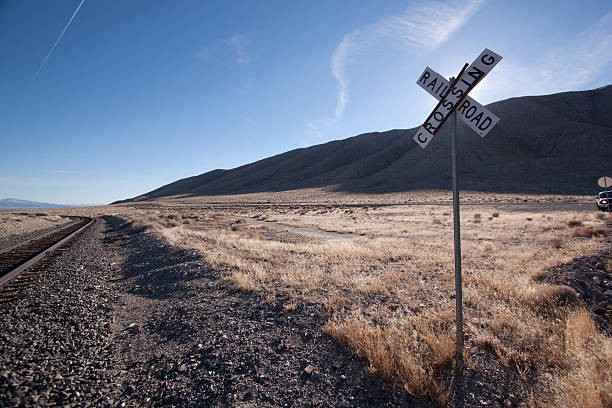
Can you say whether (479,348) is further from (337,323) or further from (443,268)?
(443,268)

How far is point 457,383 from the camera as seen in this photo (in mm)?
3121

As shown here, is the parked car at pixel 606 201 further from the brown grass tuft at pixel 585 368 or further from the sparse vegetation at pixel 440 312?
the brown grass tuft at pixel 585 368

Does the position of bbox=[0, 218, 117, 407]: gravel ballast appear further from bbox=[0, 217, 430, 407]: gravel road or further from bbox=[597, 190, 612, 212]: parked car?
bbox=[597, 190, 612, 212]: parked car

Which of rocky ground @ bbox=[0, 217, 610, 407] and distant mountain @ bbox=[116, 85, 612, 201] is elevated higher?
distant mountain @ bbox=[116, 85, 612, 201]

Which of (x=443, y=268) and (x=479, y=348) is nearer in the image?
(x=479, y=348)

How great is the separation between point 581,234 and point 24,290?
2011cm

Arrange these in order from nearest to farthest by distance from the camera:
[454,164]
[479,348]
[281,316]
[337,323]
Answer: [454,164]
[479,348]
[337,323]
[281,316]

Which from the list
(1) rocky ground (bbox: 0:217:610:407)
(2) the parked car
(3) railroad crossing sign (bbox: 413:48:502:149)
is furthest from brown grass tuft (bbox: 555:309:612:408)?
(2) the parked car

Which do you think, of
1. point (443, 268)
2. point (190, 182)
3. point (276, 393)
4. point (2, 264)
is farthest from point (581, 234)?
point (190, 182)

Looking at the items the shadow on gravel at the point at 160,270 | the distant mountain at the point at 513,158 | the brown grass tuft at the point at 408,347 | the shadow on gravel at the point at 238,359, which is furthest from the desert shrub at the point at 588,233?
the distant mountain at the point at 513,158

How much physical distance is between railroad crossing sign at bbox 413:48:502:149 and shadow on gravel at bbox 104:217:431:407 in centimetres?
307

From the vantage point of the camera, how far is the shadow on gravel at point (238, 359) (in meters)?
3.05

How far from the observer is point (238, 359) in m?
3.74

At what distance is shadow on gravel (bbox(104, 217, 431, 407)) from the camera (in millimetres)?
3047
